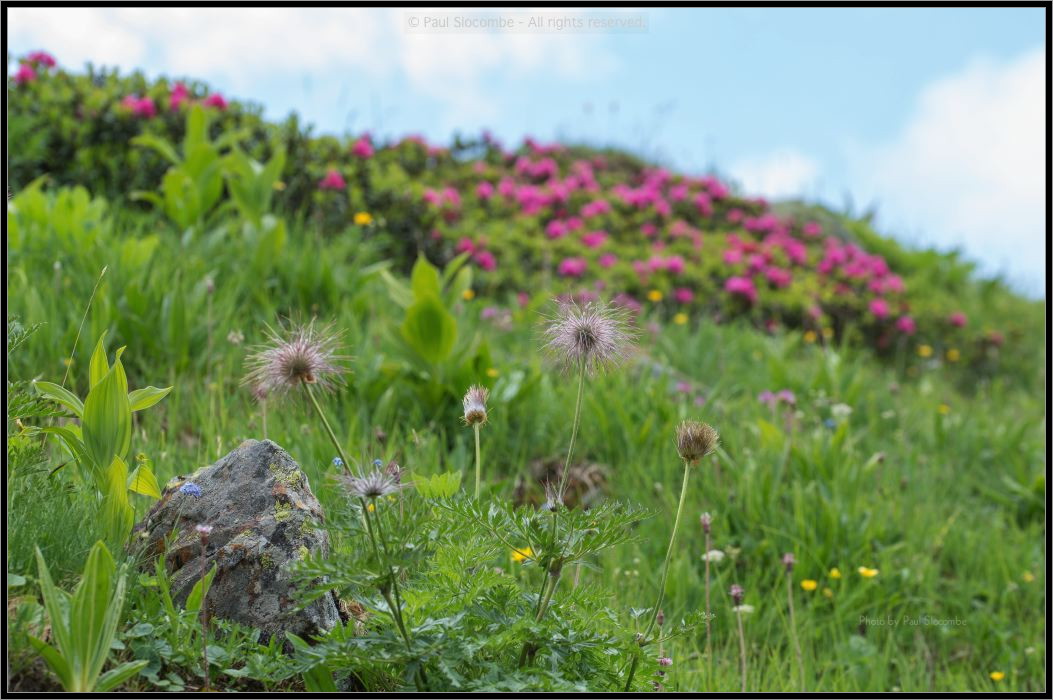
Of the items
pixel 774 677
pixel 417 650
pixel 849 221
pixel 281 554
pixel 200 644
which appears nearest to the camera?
pixel 417 650

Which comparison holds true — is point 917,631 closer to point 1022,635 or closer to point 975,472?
point 1022,635

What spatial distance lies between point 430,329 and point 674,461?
124cm

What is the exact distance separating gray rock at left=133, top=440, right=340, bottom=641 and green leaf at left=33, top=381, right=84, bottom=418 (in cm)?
30

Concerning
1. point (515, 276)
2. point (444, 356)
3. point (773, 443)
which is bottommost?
point (773, 443)

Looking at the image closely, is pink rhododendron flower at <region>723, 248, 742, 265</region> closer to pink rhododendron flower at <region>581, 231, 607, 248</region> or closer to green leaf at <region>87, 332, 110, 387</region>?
pink rhododendron flower at <region>581, 231, 607, 248</region>

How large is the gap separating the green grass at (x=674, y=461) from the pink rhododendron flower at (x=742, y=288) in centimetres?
254

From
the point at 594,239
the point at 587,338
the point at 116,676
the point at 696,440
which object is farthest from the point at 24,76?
the point at 696,440

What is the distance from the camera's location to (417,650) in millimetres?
1707

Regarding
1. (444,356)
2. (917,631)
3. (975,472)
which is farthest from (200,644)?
(975,472)

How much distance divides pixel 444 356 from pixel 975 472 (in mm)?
3335

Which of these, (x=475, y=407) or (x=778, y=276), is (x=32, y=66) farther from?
(x=475, y=407)

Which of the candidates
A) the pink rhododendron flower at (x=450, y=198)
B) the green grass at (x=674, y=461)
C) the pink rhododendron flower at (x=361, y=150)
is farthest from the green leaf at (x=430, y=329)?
the pink rhododendron flower at (x=450, y=198)

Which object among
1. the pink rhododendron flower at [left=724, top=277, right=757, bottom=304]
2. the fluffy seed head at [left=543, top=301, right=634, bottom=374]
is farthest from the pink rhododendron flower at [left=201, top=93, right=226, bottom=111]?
the fluffy seed head at [left=543, top=301, right=634, bottom=374]

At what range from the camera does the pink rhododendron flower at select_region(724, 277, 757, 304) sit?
7.94 metres
